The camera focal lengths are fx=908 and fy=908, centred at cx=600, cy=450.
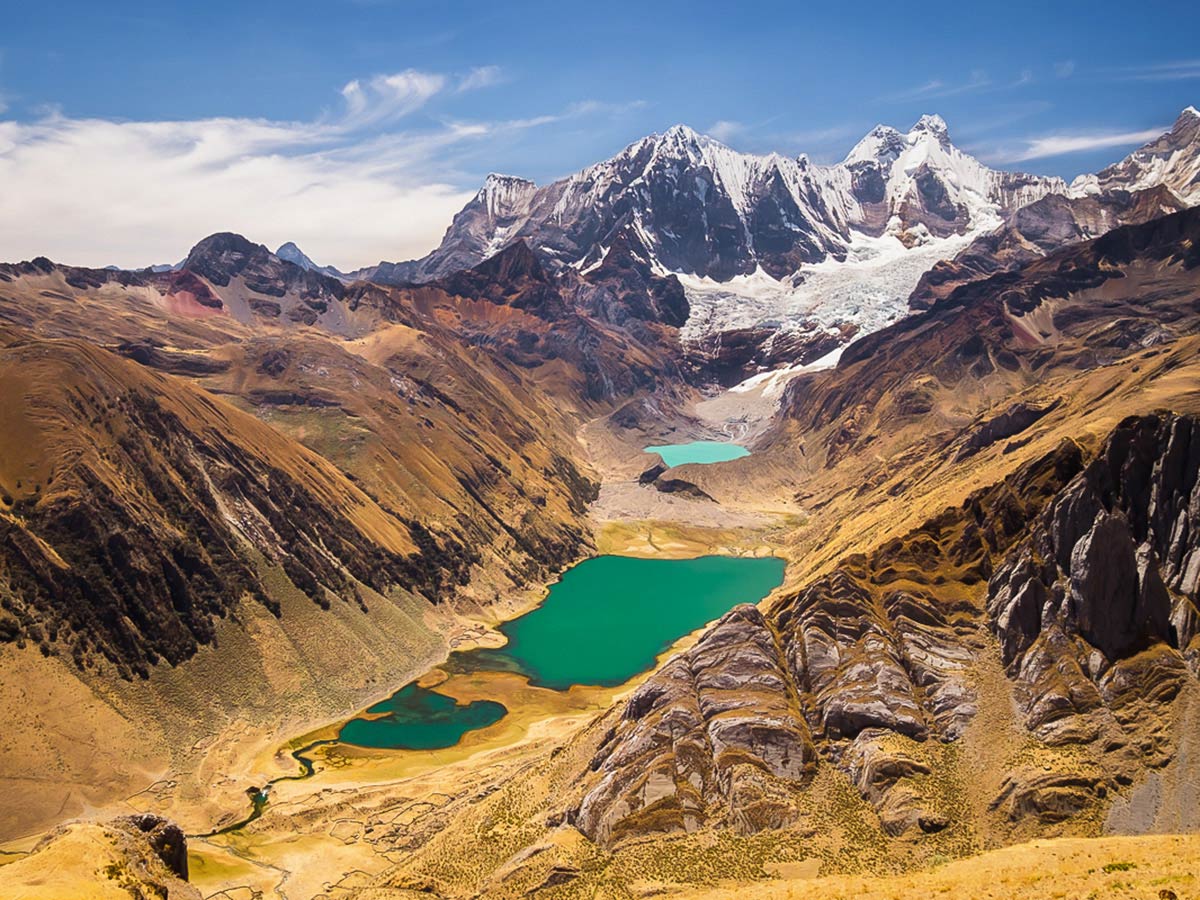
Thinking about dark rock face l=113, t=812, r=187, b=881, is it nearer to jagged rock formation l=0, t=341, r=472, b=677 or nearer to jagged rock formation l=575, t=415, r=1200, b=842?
jagged rock formation l=575, t=415, r=1200, b=842

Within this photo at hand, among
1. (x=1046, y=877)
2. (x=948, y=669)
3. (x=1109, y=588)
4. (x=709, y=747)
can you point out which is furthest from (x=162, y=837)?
(x=1109, y=588)

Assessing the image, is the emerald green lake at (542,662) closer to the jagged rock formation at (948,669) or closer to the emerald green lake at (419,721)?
the emerald green lake at (419,721)

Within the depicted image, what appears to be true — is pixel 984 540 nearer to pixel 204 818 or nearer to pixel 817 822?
pixel 817 822

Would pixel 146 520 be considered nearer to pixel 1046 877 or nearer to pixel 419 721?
pixel 419 721

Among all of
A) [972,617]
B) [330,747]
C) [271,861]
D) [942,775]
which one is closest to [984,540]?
[972,617]

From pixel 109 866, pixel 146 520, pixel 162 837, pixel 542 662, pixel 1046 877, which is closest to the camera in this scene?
pixel 1046 877

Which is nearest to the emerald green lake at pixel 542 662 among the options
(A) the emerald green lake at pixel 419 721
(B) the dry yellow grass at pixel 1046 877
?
(A) the emerald green lake at pixel 419 721

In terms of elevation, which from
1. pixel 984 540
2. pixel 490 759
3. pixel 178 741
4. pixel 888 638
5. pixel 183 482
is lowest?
pixel 490 759

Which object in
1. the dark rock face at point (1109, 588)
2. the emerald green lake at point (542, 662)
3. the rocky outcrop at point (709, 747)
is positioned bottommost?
the emerald green lake at point (542, 662)
